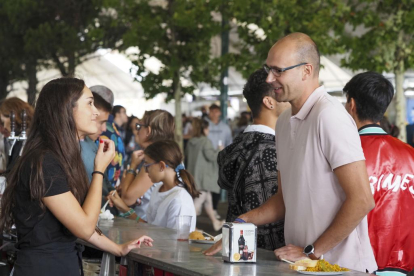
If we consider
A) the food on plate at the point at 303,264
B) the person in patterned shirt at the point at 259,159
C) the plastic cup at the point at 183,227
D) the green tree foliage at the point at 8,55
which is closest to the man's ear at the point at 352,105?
the person in patterned shirt at the point at 259,159

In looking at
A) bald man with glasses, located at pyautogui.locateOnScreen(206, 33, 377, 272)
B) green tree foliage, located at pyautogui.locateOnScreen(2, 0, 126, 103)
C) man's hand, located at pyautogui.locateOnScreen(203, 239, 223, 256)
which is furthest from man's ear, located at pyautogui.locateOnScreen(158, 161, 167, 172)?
green tree foliage, located at pyautogui.locateOnScreen(2, 0, 126, 103)

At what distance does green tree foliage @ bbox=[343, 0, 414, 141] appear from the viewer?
12.6 m

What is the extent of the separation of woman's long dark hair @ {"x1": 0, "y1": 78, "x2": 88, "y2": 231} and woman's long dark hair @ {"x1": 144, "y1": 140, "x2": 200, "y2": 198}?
199 cm

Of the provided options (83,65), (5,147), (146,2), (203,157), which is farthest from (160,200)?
(83,65)

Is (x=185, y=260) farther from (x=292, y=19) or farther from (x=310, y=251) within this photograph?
(x=292, y=19)

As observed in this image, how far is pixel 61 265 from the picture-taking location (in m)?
3.66

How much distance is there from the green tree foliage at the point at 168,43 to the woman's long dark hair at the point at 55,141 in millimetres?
11042

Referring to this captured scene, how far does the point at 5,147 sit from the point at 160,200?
77.9 inches

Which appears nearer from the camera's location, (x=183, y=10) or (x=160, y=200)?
(x=160, y=200)

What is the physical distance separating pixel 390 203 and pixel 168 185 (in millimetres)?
2033

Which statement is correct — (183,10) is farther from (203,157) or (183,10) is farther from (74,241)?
(74,241)

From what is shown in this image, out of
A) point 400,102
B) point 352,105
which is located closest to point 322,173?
point 352,105

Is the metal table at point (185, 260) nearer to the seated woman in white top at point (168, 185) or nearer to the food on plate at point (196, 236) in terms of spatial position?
the food on plate at point (196, 236)

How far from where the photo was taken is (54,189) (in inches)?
140
